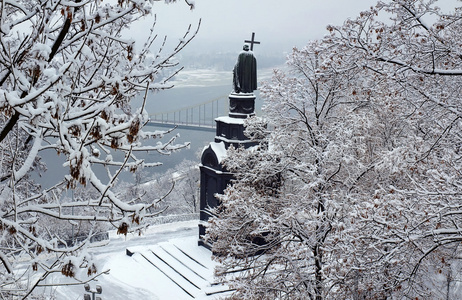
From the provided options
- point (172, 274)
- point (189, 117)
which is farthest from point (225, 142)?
point (189, 117)

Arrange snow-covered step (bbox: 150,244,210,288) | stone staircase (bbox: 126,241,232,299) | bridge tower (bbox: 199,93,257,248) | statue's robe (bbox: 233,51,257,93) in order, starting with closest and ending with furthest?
1. stone staircase (bbox: 126,241,232,299)
2. snow-covered step (bbox: 150,244,210,288)
3. bridge tower (bbox: 199,93,257,248)
4. statue's robe (bbox: 233,51,257,93)

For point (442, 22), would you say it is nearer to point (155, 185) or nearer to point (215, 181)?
point (215, 181)

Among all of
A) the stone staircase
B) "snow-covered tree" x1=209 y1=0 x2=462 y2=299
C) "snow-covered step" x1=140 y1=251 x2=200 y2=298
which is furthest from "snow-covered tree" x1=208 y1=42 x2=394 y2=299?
"snow-covered step" x1=140 y1=251 x2=200 y2=298

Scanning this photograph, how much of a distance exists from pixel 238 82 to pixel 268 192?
831cm

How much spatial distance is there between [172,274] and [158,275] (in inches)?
24.4

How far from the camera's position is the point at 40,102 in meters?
3.41

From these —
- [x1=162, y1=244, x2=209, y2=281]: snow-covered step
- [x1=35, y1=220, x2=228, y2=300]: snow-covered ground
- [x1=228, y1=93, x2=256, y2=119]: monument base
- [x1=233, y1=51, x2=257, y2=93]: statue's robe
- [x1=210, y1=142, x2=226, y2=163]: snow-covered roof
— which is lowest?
[x1=35, y1=220, x2=228, y2=300]: snow-covered ground

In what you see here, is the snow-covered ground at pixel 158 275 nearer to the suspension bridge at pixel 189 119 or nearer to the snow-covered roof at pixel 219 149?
the snow-covered roof at pixel 219 149

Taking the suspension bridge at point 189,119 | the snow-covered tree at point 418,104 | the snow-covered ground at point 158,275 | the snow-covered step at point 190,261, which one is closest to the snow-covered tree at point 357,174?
the snow-covered tree at point 418,104

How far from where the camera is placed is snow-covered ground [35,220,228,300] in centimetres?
1753

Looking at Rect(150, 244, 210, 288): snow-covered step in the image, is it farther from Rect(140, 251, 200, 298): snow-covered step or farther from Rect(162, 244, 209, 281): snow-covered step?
Rect(140, 251, 200, 298): snow-covered step

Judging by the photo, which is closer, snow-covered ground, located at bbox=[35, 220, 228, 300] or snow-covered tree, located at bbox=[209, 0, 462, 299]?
snow-covered tree, located at bbox=[209, 0, 462, 299]

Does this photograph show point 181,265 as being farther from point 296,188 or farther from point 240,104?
point 296,188

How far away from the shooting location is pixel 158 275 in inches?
752
